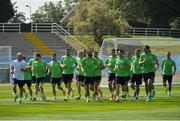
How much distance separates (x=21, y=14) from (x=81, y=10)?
36.2 metres

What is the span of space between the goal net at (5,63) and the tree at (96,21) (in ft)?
54.7

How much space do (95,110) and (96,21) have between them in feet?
173

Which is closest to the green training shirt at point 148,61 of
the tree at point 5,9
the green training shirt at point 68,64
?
the green training shirt at point 68,64

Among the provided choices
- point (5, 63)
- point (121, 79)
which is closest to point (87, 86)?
point (121, 79)

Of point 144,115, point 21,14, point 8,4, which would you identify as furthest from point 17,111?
point 21,14

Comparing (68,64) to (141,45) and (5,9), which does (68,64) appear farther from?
(5,9)

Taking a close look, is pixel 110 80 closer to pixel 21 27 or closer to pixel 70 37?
pixel 70 37

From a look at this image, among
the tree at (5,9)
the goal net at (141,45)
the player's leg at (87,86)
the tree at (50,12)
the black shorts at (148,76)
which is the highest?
the tree at (50,12)

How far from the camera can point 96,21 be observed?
78000mm

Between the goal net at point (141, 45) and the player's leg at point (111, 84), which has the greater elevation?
the goal net at point (141, 45)

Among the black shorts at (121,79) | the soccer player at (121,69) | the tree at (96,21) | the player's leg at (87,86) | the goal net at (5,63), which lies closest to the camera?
the player's leg at (87,86)

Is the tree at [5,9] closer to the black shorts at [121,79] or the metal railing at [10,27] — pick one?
the metal railing at [10,27]

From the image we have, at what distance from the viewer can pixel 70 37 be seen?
7288 centimetres

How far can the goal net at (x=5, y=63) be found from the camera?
187ft
